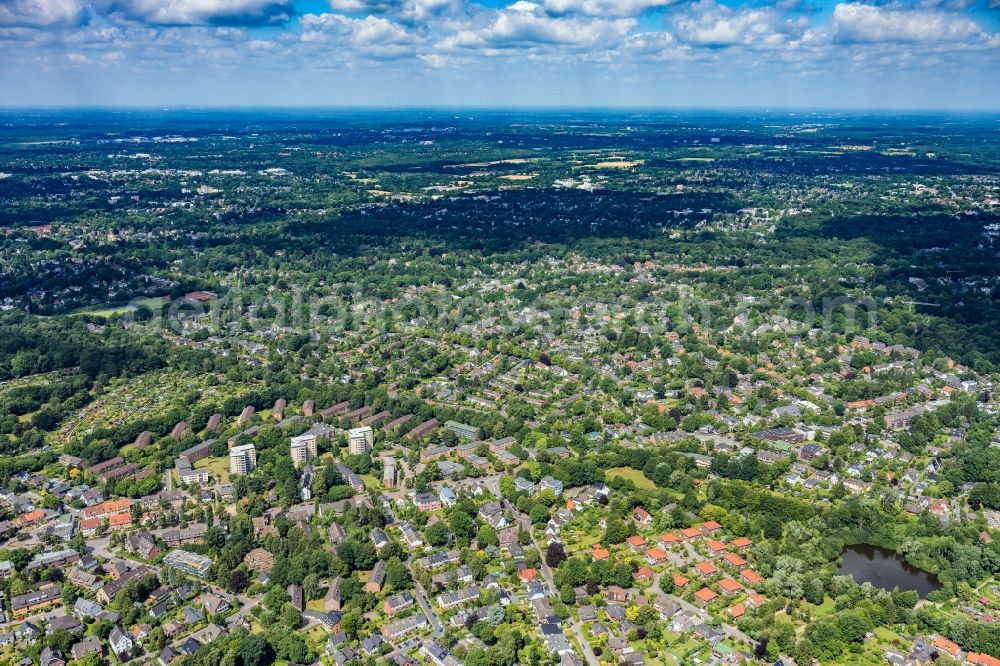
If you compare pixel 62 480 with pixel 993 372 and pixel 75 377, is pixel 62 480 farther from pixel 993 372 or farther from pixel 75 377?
pixel 993 372

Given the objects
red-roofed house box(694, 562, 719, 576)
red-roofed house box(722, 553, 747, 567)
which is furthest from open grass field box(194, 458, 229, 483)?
red-roofed house box(722, 553, 747, 567)

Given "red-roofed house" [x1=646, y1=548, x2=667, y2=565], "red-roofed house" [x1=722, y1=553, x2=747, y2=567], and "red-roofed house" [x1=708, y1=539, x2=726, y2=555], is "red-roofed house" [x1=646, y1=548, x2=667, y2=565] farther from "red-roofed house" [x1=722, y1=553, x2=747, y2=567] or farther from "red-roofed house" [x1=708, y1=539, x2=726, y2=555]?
"red-roofed house" [x1=722, y1=553, x2=747, y2=567]

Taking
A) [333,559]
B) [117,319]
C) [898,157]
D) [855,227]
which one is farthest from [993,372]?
[898,157]

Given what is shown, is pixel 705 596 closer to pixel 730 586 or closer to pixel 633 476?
pixel 730 586

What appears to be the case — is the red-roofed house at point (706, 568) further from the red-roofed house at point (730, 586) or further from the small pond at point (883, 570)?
the small pond at point (883, 570)

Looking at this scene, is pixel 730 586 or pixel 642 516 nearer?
pixel 730 586

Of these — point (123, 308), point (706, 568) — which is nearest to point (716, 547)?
point (706, 568)
